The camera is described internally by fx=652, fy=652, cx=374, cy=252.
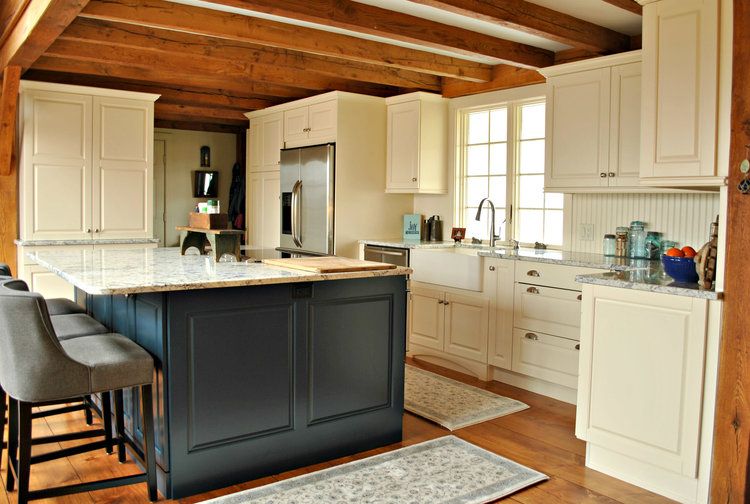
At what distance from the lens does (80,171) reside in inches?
219

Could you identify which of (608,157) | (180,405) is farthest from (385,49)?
(180,405)

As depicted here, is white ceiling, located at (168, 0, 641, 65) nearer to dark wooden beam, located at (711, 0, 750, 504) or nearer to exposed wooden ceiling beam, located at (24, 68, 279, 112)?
dark wooden beam, located at (711, 0, 750, 504)

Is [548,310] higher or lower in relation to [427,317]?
higher

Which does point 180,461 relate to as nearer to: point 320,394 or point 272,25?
point 320,394

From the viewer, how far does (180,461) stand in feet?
8.86

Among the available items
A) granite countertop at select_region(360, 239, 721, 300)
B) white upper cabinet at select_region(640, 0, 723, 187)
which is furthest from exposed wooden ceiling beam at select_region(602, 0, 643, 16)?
granite countertop at select_region(360, 239, 721, 300)

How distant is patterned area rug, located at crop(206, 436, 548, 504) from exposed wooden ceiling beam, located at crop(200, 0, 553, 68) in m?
2.40

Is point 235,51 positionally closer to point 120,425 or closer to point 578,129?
point 578,129

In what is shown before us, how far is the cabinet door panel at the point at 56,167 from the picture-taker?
17.6ft

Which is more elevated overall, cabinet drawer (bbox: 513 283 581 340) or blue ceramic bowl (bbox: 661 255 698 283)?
blue ceramic bowl (bbox: 661 255 698 283)

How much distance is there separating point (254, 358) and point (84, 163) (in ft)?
11.6

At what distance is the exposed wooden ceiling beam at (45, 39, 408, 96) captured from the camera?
4770 mm

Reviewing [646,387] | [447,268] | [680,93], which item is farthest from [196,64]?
[646,387]

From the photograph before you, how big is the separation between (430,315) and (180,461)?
2604mm
